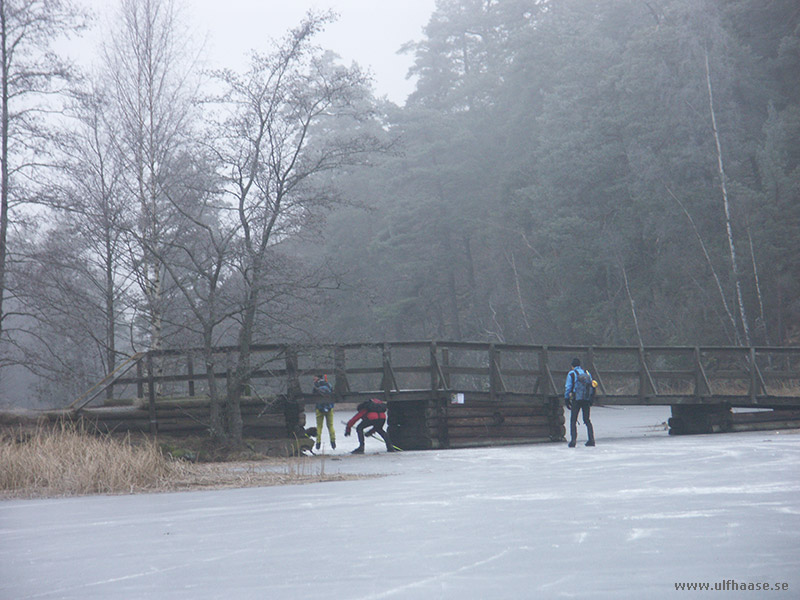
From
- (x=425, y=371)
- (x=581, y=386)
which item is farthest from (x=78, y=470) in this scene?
(x=581, y=386)

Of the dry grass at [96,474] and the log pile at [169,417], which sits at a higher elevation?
the log pile at [169,417]

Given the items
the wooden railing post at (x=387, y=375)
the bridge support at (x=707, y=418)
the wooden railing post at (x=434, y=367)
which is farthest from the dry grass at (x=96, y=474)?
the bridge support at (x=707, y=418)

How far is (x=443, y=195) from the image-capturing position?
57.3m

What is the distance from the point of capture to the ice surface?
5.55 m

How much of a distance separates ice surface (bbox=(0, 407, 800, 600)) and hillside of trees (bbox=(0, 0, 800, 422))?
7976mm

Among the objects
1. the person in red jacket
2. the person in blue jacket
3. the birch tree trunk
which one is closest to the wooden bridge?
the person in red jacket

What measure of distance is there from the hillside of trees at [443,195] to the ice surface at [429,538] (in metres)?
7.98

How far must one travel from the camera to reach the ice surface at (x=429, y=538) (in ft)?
18.2

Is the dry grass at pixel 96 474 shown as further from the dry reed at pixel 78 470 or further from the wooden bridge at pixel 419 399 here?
the wooden bridge at pixel 419 399

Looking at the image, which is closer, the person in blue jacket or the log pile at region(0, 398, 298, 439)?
the log pile at region(0, 398, 298, 439)

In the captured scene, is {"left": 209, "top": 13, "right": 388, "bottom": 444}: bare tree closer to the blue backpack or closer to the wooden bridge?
the wooden bridge

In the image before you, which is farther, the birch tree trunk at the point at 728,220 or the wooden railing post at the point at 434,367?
the birch tree trunk at the point at 728,220

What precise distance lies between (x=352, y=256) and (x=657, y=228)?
918 inches

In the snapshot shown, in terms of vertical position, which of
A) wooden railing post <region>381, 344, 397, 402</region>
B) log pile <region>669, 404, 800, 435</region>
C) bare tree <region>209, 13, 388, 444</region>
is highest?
bare tree <region>209, 13, 388, 444</region>
